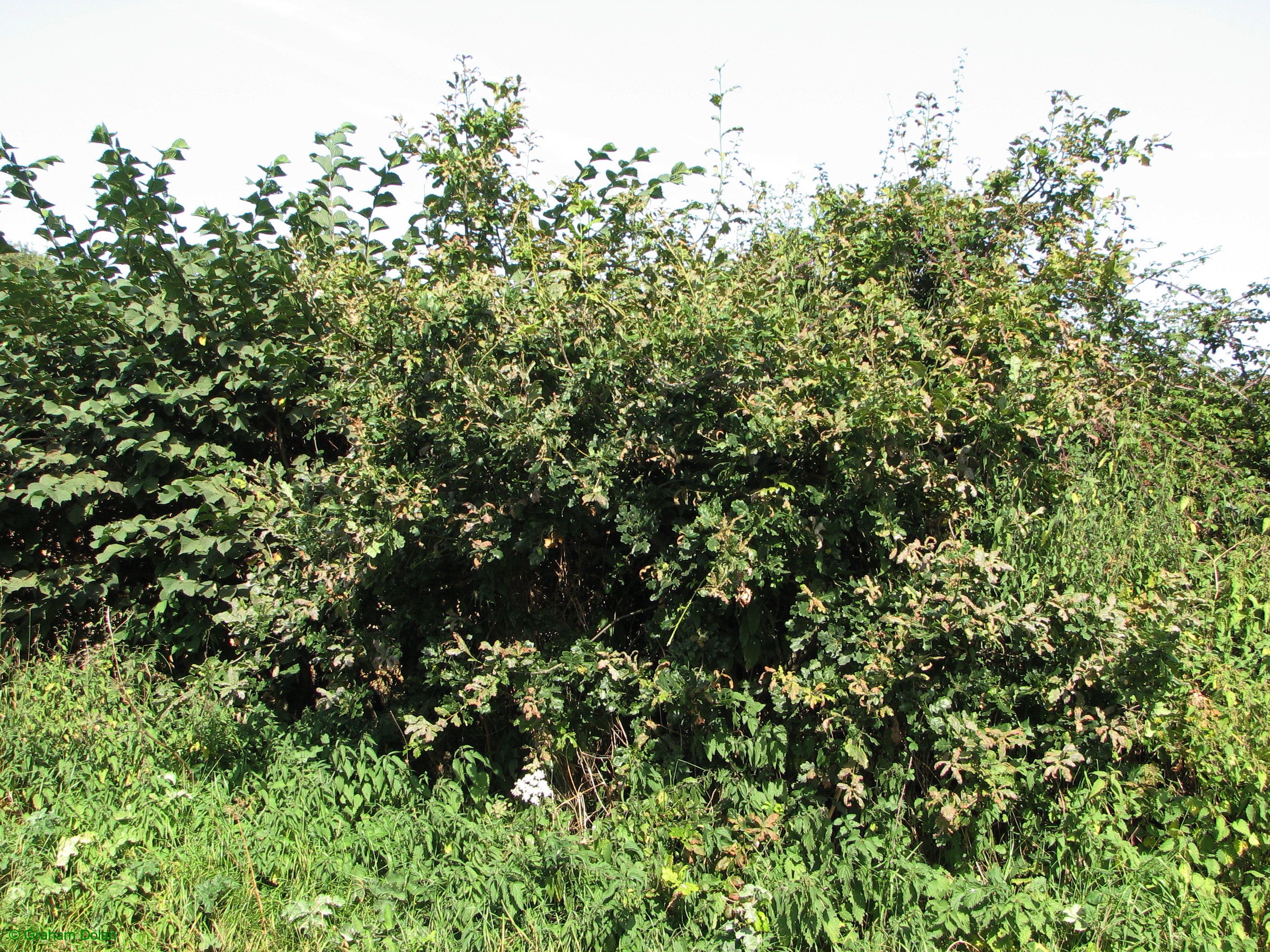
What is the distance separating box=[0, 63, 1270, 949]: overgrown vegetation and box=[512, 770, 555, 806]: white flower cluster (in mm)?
112

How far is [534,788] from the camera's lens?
3914 millimetres

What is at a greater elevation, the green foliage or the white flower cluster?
the white flower cluster

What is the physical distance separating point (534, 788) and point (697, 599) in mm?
1084

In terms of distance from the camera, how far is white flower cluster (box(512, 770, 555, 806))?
12.8 feet

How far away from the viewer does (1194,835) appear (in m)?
3.46

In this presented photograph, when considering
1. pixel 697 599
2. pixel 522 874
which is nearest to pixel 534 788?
pixel 522 874

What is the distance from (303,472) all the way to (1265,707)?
14.7ft

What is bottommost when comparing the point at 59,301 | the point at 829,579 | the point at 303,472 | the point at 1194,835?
the point at 1194,835

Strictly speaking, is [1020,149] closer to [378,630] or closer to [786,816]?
[786,816]

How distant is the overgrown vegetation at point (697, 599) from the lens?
351 centimetres

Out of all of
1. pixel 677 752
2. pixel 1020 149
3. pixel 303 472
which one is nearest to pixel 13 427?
pixel 303 472

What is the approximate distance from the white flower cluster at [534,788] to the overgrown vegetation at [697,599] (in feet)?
0.37

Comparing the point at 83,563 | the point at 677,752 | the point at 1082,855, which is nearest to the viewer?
the point at 1082,855

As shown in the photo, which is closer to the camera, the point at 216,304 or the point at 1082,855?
the point at 1082,855
